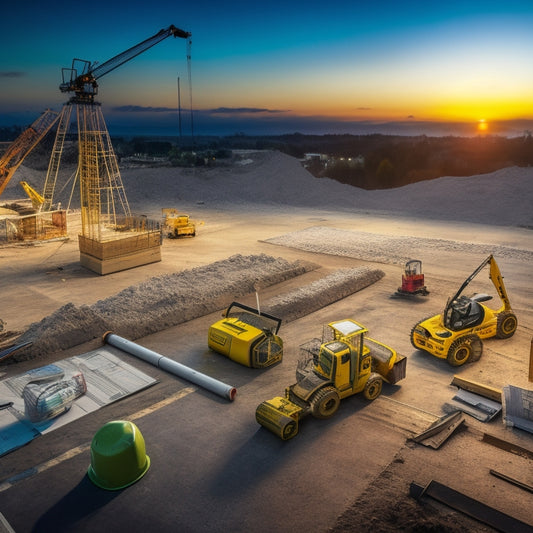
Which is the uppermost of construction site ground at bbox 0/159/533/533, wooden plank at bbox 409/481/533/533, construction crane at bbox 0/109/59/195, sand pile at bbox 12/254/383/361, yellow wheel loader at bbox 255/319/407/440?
construction crane at bbox 0/109/59/195

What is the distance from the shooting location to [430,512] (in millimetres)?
7195

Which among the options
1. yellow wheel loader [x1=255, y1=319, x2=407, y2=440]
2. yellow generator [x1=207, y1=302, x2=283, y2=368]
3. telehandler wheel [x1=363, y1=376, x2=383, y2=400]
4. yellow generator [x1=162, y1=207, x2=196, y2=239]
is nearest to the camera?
yellow wheel loader [x1=255, y1=319, x2=407, y2=440]

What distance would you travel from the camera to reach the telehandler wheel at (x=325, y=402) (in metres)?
9.29

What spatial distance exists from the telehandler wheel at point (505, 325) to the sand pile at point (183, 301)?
5457 mm

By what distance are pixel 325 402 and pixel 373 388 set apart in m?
1.46

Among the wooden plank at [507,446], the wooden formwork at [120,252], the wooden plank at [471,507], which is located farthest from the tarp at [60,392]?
the wooden formwork at [120,252]

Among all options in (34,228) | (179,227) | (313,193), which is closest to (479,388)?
(179,227)

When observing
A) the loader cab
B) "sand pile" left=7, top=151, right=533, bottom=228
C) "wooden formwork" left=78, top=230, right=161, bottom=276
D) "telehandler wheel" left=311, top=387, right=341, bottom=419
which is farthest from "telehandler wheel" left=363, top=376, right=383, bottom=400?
"sand pile" left=7, top=151, right=533, bottom=228

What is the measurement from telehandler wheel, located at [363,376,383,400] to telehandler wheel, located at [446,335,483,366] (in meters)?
2.58

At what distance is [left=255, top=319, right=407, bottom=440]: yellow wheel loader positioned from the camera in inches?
355

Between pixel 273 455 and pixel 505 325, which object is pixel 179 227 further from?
pixel 273 455

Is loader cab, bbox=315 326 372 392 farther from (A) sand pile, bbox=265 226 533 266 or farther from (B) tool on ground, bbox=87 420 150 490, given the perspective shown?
(A) sand pile, bbox=265 226 533 266

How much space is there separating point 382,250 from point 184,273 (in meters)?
10.8

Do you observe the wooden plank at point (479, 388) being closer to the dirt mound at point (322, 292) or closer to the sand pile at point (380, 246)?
the dirt mound at point (322, 292)
